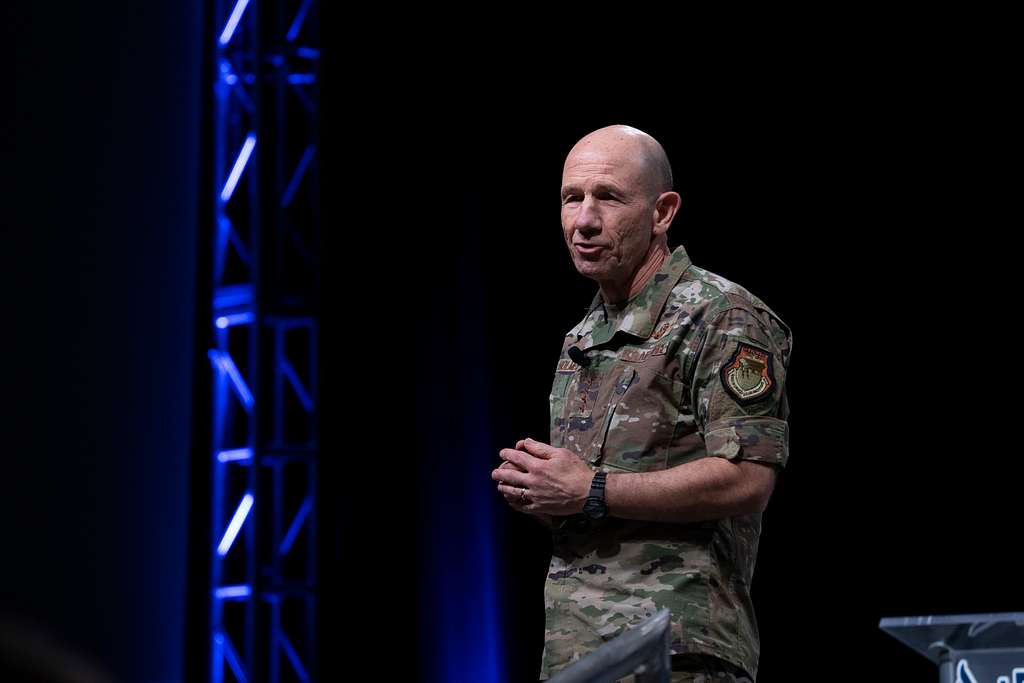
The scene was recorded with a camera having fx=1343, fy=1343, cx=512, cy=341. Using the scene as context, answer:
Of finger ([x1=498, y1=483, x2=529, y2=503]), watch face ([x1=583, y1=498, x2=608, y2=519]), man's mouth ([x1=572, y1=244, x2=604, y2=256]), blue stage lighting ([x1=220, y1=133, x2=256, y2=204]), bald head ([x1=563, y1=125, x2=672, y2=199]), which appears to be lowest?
watch face ([x1=583, y1=498, x2=608, y2=519])

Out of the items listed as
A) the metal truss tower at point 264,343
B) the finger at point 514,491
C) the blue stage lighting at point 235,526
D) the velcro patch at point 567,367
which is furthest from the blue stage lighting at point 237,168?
the finger at point 514,491

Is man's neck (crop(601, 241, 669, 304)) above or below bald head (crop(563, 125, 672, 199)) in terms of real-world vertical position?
below

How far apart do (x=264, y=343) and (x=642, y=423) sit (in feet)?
9.73

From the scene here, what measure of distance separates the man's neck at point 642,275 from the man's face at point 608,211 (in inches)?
1.1

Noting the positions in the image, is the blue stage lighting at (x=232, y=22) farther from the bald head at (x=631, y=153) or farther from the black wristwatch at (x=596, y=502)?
the black wristwatch at (x=596, y=502)

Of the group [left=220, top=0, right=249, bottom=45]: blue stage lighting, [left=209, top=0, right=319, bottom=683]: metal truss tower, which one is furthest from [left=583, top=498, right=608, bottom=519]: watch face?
[left=220, top=0, right=249, bottom=45]: blue stage lighting

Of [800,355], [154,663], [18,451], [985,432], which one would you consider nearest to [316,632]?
[154,663]

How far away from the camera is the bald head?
5.74 ft

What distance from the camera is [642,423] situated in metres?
1.66

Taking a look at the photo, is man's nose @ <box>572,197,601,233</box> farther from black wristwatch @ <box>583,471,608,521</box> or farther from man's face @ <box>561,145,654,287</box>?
black wristwatch @ <box>583,471,608,521</box>

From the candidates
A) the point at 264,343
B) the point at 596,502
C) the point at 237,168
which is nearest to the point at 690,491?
the point at 596,502

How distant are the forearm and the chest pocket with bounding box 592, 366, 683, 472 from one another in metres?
0.07

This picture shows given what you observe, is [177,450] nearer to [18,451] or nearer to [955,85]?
[18,451]

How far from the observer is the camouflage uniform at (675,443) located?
159cm
